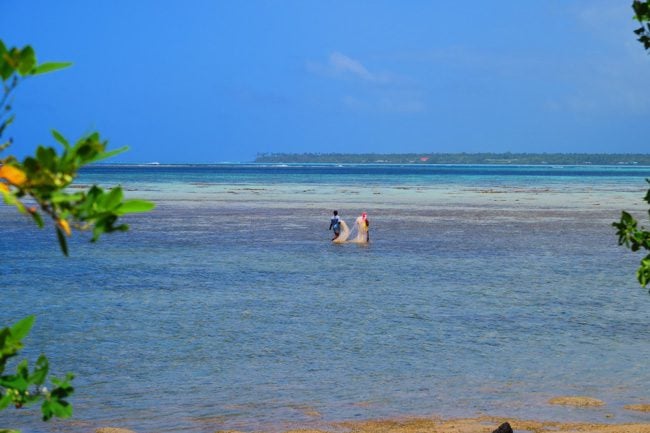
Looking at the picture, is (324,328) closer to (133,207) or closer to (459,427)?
(459,427)

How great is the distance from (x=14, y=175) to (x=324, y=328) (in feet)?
44.4

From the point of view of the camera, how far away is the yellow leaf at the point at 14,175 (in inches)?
92.0

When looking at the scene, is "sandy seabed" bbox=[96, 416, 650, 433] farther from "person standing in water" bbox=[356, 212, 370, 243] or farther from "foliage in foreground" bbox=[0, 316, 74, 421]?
"person standing in water" bbox=[356, 212, 370, 243]

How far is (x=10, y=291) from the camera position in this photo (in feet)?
64.4

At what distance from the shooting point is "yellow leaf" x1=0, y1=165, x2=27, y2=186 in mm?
2336

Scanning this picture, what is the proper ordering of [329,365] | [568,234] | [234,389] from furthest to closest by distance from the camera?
[568,234] < [329,365] < [234,389]

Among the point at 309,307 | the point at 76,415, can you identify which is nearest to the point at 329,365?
the point at 76,415

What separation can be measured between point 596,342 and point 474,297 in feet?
15.7

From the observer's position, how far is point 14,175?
234 centimetres

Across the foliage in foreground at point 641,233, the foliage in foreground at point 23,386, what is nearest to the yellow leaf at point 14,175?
the foliage in foreground at point 23,386

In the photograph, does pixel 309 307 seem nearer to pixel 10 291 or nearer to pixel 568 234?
pixel 10 291

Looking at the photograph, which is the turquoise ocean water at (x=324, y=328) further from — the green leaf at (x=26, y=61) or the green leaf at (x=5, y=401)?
the green leaf at (x=26, y=61)

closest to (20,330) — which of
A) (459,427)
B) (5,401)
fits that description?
(5,401)

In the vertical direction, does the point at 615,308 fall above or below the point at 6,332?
below
